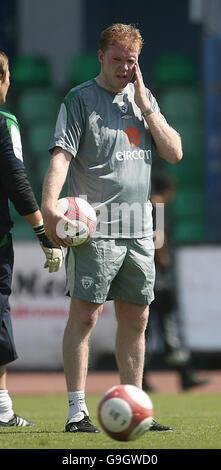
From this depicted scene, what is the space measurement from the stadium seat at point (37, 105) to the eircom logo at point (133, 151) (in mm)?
12583

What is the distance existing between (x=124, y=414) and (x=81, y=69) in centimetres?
1390

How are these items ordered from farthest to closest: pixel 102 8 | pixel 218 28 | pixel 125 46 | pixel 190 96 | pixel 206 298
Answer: pixel 102 8, pixel 190 96, pixel 218 28, pixel 206 298, pixel 125 46

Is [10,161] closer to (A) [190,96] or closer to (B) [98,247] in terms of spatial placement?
(B) [98,247]

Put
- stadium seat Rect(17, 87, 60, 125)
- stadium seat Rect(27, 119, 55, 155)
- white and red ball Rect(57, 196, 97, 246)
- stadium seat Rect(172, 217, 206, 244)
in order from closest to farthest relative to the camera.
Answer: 1. white and red ball Rect(57, 196, 97, 246)
2. stadium seat Rect(172, 217, 206, 244)
3. stadium seat Rect(27, 119, 55, 155)
4. stadium seat Rect(17, 87, 60, 125)

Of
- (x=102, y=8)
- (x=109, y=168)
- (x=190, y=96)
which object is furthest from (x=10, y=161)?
(x=102, y=8)

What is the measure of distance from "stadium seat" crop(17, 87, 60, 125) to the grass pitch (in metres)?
10.2

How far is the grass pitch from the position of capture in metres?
5.19

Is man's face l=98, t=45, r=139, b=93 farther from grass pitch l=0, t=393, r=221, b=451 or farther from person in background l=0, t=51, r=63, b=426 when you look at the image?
grass pitch l=0, t=393, r=221, b=451

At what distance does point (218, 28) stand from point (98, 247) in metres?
10.5

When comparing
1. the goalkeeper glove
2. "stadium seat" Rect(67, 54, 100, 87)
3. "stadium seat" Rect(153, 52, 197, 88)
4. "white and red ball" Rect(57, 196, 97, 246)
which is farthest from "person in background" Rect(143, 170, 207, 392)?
"stadium seat" Rect(67, 54, 100, 87)

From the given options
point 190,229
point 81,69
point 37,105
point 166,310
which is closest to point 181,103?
point 81,69

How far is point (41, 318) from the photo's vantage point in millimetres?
12383

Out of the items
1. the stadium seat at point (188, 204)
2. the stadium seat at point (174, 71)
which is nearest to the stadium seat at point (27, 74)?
the stadium seat at point (174, 71)

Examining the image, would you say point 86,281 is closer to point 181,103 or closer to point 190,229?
point 190,229
